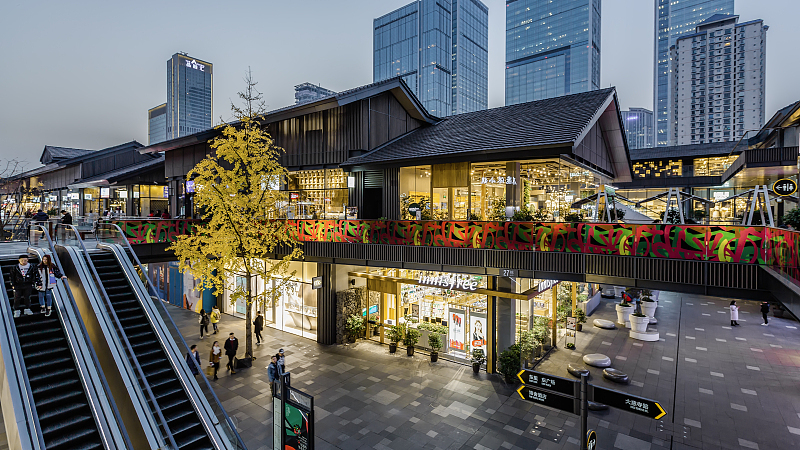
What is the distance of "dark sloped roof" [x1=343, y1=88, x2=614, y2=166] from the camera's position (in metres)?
15.4

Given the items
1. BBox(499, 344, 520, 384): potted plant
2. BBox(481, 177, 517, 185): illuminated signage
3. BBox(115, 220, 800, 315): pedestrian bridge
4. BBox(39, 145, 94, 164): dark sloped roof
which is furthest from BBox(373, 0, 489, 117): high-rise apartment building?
BBox(499, 344, 520, 384): potted plant

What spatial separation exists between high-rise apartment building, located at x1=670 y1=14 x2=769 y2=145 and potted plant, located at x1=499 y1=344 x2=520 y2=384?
499ft

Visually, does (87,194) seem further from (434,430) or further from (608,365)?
(608,365)

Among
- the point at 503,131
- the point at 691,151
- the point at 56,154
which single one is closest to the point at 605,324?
the point at 503,131

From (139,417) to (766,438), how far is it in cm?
1692

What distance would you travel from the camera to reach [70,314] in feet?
35.9

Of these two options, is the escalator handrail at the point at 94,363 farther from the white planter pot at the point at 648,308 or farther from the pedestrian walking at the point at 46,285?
the white planter pot at the point at 648,308

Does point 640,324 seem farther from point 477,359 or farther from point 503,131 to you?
point 503,131

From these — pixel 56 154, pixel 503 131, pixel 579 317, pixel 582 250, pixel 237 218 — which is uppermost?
pixel 56 154

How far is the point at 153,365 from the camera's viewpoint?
11.2 metres

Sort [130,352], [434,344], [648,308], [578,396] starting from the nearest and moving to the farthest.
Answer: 1. [578,396]
2. [130,352]
3. [434,344]
4. [648,308]

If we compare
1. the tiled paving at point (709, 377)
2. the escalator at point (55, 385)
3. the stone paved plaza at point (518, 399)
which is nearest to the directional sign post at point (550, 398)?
the stone paved plaza at point (518, 399)

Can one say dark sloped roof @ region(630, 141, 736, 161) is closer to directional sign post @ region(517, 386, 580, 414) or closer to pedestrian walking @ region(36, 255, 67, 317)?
directional sign post @ region(517, 386, 580, 414)

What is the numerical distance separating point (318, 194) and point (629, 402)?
19.1m
